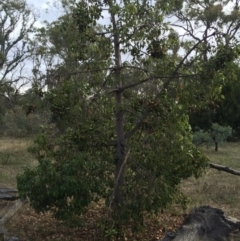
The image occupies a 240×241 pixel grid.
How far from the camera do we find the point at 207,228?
643 centimetres

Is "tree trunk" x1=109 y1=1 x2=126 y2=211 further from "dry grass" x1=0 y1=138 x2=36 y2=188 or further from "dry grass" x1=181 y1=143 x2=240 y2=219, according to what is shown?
"dry grass" x1=0 y1=138 x2=36 y2=188

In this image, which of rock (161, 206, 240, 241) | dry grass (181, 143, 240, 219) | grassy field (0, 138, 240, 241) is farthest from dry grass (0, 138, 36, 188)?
rock (161, 206, 240, 241)

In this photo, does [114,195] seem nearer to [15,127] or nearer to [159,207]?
[159,207]

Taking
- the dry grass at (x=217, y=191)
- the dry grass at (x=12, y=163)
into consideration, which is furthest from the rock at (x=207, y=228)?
the dry grass at (x=12, y=163)

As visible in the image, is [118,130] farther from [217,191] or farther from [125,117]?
[217,191]

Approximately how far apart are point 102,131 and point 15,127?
2023cm

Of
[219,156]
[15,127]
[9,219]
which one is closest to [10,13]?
[15,127]

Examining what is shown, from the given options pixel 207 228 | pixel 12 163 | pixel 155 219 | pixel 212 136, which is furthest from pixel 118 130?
pixel 212 136

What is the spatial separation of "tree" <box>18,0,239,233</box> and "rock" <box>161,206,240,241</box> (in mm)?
390

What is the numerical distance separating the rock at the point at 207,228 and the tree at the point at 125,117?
39cm

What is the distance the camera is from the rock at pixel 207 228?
609 centimetres

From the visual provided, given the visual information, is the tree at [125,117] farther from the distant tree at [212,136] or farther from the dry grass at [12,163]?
the distant tree at [212,136]

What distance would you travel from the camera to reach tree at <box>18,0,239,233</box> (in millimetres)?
6375

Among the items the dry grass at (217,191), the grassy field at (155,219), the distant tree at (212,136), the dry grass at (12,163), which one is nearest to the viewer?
the grassy field at (155,219)
